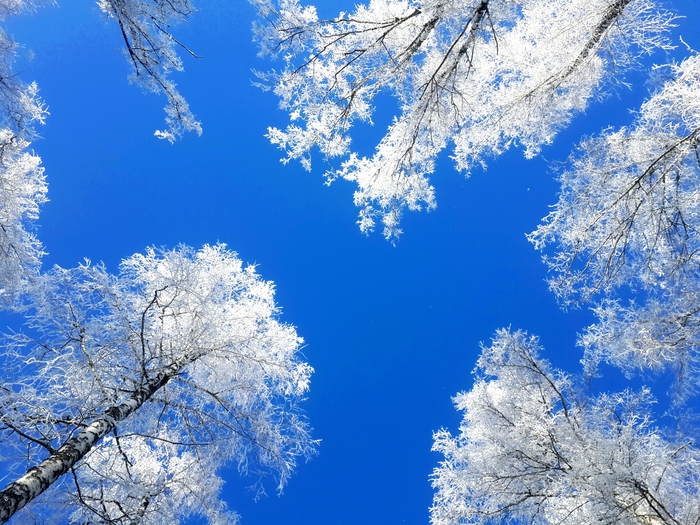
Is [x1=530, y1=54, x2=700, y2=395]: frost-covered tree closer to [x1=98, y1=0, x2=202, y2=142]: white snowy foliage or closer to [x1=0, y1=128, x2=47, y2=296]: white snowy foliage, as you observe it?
[x1=98, y1=0, x2=202, y2=142]: white snowy foliage

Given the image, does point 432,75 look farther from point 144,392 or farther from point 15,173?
point 15,173

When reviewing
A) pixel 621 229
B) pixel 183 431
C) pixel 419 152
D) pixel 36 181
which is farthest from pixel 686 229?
pixel 36 181

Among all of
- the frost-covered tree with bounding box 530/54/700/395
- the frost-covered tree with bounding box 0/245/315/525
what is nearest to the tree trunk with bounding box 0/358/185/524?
the frost-covered tree with bounding box 0/245/315/525

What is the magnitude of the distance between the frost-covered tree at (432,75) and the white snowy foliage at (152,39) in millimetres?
1142

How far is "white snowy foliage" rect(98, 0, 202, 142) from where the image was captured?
494cm

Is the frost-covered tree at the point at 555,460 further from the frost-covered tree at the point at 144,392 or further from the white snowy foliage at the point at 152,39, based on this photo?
the white snowy foliage at the point at 152,39

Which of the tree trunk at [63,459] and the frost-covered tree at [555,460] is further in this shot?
the frost-covered tree at [555,460]

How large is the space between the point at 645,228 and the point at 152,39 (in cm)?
683

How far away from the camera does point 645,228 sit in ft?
18.5

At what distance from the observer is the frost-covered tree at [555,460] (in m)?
5.13

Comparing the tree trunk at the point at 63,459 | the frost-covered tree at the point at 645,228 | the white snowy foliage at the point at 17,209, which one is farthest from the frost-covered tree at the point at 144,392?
the frost-covered tree at the point at 645,228

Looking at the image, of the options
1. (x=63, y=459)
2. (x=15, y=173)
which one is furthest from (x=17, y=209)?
(x=63, y=459)

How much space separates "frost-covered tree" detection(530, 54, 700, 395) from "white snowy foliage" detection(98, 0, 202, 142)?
5506 millimetres

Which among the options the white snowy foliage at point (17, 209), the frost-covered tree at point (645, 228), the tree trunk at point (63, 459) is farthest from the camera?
the white snowy foliage at point (17, 209)
